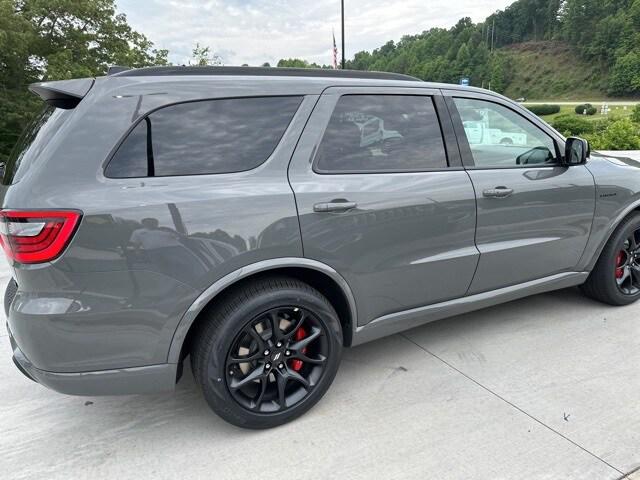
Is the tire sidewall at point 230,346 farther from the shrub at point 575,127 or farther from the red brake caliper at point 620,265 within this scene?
the shrub at point 575,127

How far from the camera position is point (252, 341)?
7.80 feet

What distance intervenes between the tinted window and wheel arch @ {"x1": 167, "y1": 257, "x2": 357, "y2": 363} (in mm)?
538

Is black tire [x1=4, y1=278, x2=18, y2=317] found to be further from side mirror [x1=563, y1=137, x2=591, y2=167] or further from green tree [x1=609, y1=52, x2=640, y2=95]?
green tree [x1=609, y1=52, x2=640, y2=95]

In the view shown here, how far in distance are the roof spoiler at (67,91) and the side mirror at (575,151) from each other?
3.02 meters

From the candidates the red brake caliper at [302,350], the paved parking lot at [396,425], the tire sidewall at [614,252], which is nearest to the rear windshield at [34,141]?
the paved parking lot at [396,425]

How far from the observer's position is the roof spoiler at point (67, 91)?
2104mm

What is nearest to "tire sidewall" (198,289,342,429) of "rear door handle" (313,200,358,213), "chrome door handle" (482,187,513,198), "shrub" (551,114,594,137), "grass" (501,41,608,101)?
"rear door handle" (313,200,358,213)

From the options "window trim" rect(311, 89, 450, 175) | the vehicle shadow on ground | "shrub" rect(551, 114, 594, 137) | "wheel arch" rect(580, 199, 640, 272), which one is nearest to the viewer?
"window trim" rect(311, 89, 450, 175)

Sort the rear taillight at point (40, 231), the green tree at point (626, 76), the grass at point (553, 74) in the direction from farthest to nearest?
the grass at point (553, 74)
the green tree at point (626, 76)
the rear taillight at point (40, 231)

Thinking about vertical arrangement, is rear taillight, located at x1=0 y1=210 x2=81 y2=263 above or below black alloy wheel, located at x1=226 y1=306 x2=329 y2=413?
above

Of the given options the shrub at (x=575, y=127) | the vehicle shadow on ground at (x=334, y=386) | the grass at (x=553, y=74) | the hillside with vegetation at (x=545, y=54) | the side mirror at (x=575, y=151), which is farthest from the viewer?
the grass at (x=553, y=74)

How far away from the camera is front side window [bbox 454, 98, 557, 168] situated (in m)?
3.06

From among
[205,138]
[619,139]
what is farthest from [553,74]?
[205,138]

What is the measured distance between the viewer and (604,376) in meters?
2.91
